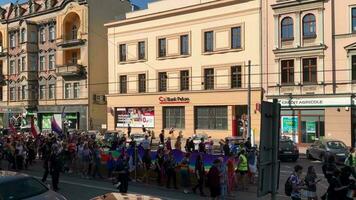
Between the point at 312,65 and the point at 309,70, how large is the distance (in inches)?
18.7

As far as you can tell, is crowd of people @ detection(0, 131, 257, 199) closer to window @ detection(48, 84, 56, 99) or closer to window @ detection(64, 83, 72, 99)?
window @ detection(64, 83, 72, 99)

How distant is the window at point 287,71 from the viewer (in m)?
41.8

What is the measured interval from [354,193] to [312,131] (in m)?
28.9

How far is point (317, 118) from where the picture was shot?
40156 mm

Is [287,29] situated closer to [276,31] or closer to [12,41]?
[276,31]

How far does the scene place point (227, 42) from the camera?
46094mm

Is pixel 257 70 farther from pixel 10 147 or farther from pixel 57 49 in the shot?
pixel 57 49

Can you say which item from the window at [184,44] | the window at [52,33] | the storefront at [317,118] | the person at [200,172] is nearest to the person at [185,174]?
the person at [200,172]

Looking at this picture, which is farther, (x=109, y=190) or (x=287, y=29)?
(x=287, y=29)

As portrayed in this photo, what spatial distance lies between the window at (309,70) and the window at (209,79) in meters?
9.60

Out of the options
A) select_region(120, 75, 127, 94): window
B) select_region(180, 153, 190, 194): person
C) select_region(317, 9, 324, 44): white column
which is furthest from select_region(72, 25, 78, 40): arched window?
select_region(180, 153, 190, 194): person

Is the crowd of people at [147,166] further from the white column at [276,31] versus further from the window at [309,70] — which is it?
the white column at [276,31]

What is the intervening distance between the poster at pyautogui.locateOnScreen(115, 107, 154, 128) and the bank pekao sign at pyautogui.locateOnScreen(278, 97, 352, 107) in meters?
16.1

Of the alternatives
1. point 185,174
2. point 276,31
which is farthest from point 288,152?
point 276,31
